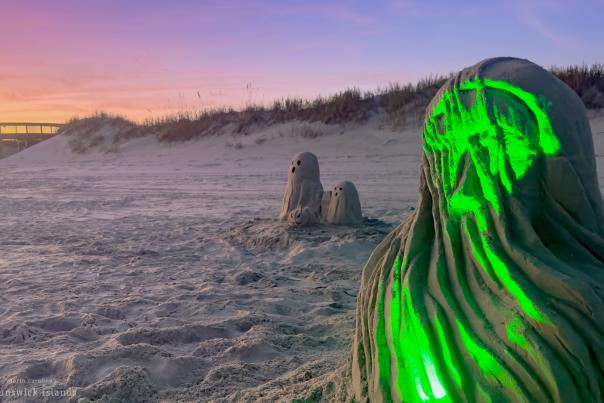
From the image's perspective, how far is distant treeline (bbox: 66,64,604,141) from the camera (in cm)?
1272

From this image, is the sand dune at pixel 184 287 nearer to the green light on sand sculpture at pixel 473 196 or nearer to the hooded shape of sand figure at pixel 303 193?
the hooded shape of sand figure at pixel 303 193

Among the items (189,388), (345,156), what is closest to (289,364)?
(189,388)

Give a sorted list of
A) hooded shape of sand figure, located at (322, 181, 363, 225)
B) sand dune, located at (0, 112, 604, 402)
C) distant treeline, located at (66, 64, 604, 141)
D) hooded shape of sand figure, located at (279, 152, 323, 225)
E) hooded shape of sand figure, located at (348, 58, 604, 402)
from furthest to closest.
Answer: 1. distant treeline, located at (66, 64, 604, 141)
2. hooded shape of sand figure, located at (279, 152, 323, 225)
3. hooded shape of sand figure, located at (322, 181, 363, 225)
4. sand dune, located at (0, 112, 604, 402)
5. hooded shape of sand figure, located at (348, 58, 604, 402)

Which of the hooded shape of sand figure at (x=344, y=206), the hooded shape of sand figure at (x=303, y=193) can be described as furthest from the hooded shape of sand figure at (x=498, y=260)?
the hooded shape of sand figure at (x=303, y=193)

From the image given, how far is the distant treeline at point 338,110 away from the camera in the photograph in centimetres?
1272

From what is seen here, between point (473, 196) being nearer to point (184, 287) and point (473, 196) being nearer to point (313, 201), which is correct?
point (184, 287)

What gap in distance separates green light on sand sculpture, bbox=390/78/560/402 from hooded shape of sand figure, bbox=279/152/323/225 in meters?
4.88

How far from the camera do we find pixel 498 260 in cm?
141

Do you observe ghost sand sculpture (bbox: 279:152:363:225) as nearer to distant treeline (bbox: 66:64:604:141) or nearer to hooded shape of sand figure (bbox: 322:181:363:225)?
hooded shape of sand figure (bbox: 322:181:363:225)

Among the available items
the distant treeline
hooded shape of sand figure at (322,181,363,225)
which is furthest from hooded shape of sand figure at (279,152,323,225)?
the distant treeline

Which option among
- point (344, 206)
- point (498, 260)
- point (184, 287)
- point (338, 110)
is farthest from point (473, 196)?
point (338, 110)

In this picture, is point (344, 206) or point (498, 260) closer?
point (498, 260)

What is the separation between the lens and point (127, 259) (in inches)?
219

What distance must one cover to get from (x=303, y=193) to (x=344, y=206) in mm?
563
